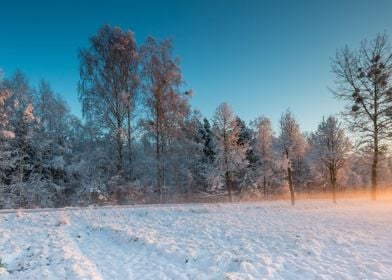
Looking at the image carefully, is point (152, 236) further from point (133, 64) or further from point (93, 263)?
point (133, 64)

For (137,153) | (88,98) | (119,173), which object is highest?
(88,98)

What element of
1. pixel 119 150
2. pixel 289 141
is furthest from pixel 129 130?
pixel 289 141

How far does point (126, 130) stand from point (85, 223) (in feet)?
37.9

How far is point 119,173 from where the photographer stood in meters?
22.3

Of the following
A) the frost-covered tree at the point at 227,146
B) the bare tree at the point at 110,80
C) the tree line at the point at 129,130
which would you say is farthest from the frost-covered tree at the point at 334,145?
the bare tree at the point at 110,80

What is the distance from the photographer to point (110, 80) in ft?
73.8

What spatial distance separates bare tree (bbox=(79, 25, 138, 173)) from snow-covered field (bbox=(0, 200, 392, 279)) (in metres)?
11.3

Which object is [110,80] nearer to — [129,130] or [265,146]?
[129,130]

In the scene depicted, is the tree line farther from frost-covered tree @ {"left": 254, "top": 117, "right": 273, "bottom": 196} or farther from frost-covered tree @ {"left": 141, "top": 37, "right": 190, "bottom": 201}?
Answer: frost-covered tree @ {"left": 254, "top": 117, "right": 273, "bottom": 196}

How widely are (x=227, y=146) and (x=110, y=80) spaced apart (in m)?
11.8

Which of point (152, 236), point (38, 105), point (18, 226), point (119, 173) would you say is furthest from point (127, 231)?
point (38, 105)

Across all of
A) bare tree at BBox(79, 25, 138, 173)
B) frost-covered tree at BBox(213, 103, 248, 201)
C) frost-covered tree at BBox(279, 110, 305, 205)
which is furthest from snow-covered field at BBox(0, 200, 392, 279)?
frost-covered tree at BBox(213, 103, 248, 201)

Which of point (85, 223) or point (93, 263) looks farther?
point (85, 223)

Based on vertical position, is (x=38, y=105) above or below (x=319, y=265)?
above
